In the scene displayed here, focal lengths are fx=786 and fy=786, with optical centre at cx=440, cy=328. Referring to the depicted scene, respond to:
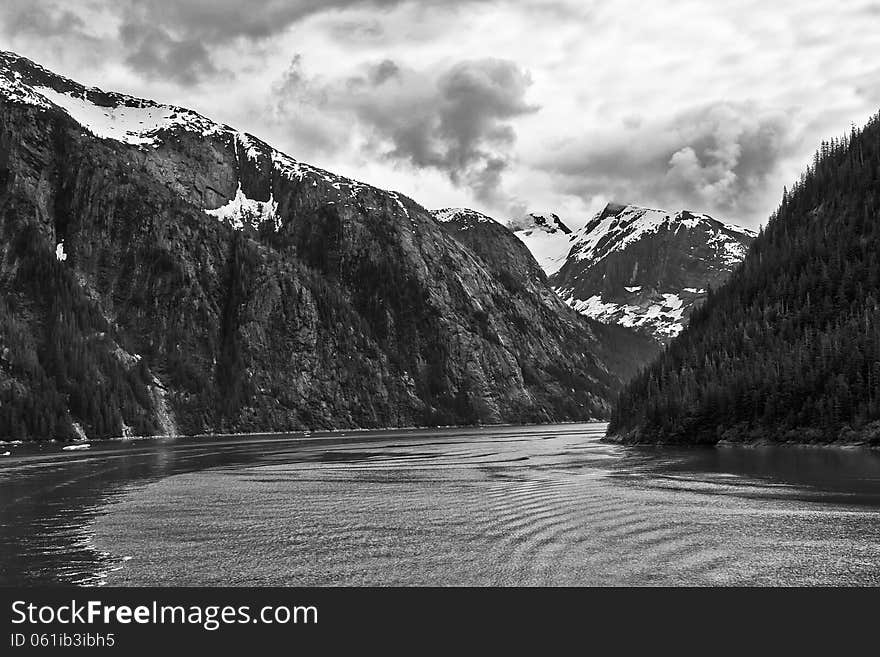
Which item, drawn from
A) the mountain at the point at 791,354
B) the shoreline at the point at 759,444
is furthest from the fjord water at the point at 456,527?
the mountain at the point at 791,354

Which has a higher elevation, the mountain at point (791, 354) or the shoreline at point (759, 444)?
the mountain at point (791, 354)

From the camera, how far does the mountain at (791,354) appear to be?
118625 mm

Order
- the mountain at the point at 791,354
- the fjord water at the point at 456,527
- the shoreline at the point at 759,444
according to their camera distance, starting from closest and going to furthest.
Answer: the fjord water at the point at 456,527
the shoreline at the point at 759,444
the mountain at the point at 791,354

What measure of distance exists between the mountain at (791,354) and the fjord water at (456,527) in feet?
120

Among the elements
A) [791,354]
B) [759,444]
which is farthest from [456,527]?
[791,354]

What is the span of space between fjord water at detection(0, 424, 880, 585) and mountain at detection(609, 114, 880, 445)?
3668 cm

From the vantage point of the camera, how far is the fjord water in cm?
3356

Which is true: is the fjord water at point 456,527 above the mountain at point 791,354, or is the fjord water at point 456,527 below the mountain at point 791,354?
below

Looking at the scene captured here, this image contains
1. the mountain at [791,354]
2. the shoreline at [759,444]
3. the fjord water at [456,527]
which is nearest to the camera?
the fjord water at [456,527]

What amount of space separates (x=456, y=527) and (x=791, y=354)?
108 m

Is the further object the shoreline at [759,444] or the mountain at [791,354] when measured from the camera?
the mountain at [791,354]

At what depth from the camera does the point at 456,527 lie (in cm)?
4597

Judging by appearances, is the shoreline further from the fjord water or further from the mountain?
the fjord water

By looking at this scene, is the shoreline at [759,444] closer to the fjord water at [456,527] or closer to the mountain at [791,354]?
the mountain at [791,354]
